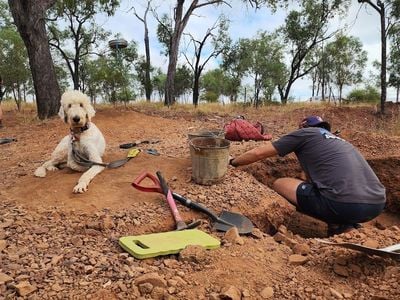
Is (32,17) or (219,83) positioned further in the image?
(219,83)

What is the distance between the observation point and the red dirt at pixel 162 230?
79.4 inches

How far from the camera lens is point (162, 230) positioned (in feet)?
9.94

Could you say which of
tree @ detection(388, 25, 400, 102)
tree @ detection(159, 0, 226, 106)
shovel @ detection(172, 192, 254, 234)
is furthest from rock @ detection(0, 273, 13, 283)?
tree @ detection(388, 25, 400, 102)

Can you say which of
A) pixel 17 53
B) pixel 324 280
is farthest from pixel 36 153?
pixel 17 53

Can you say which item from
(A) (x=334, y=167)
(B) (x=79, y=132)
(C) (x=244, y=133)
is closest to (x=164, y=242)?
(A) (x=334, y=167)

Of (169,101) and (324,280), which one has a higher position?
(169,101)

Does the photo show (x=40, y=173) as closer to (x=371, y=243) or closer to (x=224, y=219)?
(x=224, y=219)

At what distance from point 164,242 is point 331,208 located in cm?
176

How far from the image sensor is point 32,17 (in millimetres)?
8344

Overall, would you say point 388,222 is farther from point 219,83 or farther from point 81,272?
point 219,83

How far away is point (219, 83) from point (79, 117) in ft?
109

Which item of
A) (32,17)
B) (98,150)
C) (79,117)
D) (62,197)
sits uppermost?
(32,17)

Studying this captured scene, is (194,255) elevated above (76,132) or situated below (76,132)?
below

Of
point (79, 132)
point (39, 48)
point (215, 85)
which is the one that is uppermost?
point (215, 85)
